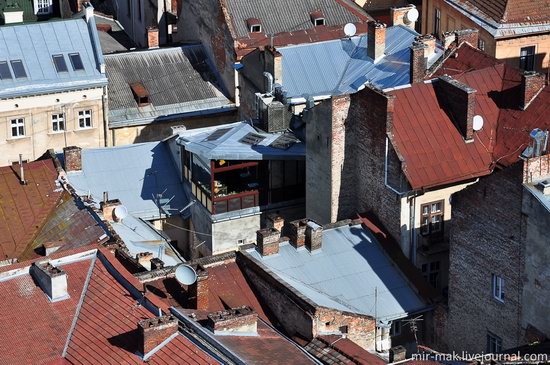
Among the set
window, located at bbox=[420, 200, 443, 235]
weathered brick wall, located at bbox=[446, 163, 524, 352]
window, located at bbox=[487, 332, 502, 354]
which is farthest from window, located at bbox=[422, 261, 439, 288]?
window, located at bbox=[487, 332, 502, 354]

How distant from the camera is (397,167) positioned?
64.1m

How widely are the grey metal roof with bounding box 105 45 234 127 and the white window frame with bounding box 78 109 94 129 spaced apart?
1.28 m

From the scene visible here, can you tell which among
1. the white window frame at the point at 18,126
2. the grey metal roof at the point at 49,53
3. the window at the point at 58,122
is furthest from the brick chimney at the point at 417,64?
the white window frame at the point at 18,126

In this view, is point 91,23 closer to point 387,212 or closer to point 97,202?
point 97,202

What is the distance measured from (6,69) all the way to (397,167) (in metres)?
26.1

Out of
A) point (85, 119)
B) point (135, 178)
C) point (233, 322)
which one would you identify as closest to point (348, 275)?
point (233, 322)

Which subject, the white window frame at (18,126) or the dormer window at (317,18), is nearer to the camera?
the white window frame at (18,126)

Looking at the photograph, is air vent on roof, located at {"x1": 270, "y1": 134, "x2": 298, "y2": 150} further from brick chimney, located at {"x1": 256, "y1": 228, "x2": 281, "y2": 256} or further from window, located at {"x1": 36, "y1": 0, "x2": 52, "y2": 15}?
window, located at {"x1": 36, "y1": 0, "x2": 52, "y2": 15}

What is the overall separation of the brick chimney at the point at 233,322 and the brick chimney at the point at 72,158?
22085mm

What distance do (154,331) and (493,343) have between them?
15.8 m

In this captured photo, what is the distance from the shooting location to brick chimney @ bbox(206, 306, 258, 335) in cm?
5319

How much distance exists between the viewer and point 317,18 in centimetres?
8612

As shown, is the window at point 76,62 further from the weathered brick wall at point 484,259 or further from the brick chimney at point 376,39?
the weathered brick wall at point 484,259

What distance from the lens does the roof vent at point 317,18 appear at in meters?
86.1
